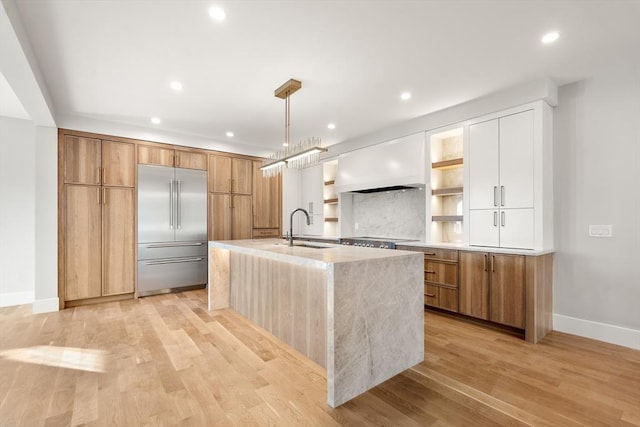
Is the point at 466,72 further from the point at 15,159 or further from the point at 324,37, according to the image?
the point at 15,159

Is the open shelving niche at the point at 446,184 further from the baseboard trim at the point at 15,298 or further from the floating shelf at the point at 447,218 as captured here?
the baseboard trim at the point at 15,298

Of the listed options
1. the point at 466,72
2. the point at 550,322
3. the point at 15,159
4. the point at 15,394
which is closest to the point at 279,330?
the point at 15,394

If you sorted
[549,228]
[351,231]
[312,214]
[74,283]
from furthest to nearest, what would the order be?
[312,214] < [351,231] < [74,283] < [549,228]

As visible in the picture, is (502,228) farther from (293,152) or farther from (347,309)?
(293,152)

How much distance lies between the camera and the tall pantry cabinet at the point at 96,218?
13.5 ft

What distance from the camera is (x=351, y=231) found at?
5.66 meters

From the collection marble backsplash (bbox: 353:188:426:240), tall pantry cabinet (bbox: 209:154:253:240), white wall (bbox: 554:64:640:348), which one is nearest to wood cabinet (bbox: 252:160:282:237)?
tall pantry cabinet (bbox: 209:154:253:240)

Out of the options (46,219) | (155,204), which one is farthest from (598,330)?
(46,219)

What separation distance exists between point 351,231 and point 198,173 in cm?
292

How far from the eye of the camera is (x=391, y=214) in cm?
498

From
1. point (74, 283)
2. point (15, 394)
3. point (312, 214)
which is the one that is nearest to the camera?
point (15, 394)

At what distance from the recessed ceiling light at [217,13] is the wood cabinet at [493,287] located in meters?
3.28

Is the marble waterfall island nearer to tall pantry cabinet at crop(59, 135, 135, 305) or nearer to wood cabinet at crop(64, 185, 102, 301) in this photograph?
tall pantry cabinet at crop(59, 135, 135, 305)

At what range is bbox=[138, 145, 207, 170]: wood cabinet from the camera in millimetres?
4698
